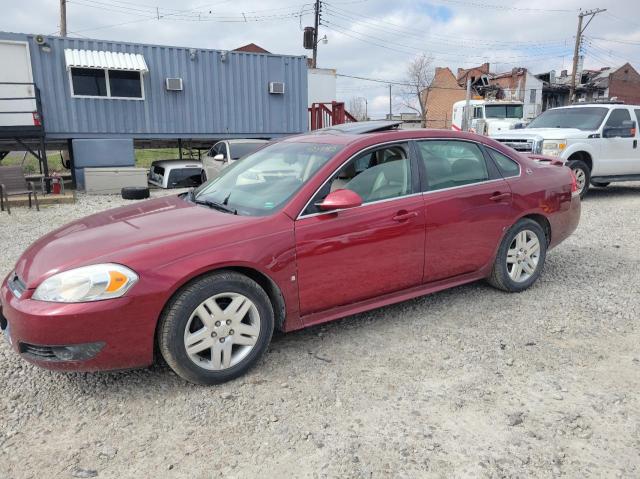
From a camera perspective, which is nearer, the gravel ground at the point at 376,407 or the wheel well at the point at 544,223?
the gravel ground at the point at 376,407

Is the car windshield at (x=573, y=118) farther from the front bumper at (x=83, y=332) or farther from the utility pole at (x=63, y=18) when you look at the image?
the utility pole at (x=63, y=18)

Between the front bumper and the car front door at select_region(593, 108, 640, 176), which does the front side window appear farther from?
the front bumper

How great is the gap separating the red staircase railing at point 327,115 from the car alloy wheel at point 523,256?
14.3 metres

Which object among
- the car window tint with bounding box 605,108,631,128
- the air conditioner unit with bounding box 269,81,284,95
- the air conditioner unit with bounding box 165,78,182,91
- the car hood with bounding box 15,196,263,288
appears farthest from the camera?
the air conditioner unit with bounding box 269,81,284,95

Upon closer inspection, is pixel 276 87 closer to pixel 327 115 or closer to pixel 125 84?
pixel 327 115

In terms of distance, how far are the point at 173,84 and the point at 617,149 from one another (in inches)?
468

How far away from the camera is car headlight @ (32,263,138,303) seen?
264 centimetres

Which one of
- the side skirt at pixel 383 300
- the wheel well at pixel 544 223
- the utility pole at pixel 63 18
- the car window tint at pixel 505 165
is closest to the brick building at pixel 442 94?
→ the utility pole at pixel 63 18

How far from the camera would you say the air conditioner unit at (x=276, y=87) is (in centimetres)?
1631

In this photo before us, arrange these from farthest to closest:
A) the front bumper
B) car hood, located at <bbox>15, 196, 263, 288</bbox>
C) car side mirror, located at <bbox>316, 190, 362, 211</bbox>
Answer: car side mirror, located at <bbox>316, 190, 362, 211</bbox> → car hood, located at <bbox>15, 196, 263, 288</bbox> → the front bumper

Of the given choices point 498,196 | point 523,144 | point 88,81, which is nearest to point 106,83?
point 88,81

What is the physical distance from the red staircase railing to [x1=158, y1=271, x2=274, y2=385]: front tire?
621 inches

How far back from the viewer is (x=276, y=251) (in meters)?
3.09

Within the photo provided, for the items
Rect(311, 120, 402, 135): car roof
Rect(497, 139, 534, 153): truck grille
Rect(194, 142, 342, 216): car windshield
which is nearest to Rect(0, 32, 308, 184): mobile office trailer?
Rect(497, 139, 534, 153): truck grille
